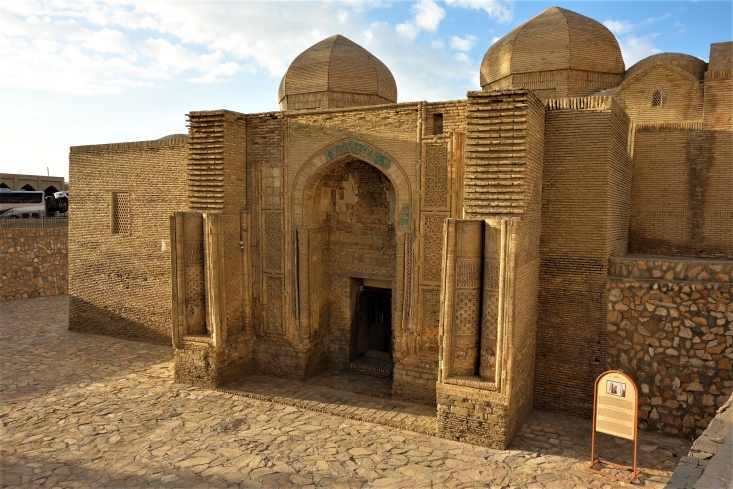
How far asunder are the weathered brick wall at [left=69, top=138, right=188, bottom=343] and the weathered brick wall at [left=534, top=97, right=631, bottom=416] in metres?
6.94

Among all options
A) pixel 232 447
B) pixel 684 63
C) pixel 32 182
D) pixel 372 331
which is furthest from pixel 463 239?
pixel 32 182

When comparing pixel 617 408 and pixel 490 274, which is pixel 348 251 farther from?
pixel 617 408

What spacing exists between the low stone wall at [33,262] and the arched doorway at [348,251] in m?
10.7

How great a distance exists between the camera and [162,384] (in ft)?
28.3

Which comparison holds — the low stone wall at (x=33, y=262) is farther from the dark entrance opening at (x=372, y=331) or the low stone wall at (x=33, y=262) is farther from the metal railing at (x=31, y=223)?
the dark entrance opening at (x=372, y=331)

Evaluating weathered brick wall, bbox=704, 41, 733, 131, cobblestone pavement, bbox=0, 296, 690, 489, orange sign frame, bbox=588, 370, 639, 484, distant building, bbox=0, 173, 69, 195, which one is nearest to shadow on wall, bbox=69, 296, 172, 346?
cobblestone pavement, bbox=0, 296, 690, 489

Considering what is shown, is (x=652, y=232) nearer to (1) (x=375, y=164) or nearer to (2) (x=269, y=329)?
(1) (x=375, y=164)

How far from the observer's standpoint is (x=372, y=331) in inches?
394

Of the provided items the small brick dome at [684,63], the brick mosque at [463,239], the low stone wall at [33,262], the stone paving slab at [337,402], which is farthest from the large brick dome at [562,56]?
the low stone wall at [33,262]

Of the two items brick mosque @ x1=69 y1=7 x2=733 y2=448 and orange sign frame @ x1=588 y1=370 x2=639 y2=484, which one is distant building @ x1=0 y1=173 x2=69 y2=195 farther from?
orange sign frame @ x1=588 y1=370 x2=639 y2=484

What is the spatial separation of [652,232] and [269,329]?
678 centimetres

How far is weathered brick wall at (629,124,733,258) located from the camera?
27.8 feet

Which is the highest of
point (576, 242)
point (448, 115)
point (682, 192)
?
point (448, 115)

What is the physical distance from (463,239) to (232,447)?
153 inches
